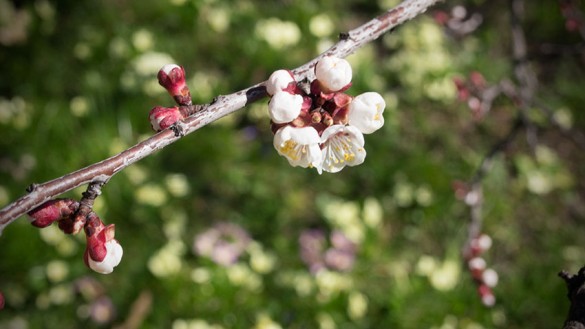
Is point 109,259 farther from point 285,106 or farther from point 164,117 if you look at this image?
point 285,106

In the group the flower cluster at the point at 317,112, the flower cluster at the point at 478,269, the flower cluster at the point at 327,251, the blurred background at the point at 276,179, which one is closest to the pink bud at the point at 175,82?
the flower cluster at the point at 317,112

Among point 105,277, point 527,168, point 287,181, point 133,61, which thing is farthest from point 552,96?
point 105,277

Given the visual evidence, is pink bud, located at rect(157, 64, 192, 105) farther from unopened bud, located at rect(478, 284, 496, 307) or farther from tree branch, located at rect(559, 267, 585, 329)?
unopened bud, located at rect(478, 284, 496, 307)

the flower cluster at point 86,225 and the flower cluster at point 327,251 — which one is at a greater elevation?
the flower cluster at point 327,251

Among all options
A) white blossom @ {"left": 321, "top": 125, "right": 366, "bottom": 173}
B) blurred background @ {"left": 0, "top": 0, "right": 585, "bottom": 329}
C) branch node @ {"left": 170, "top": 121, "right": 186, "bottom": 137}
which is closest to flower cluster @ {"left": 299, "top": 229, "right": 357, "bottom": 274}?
blurred background @ {"left": 0, "top": 0, "right": 585, "bottom": 329}

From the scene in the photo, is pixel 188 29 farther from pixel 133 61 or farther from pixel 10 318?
pixel 10 318

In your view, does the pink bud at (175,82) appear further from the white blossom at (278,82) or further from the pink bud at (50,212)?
the pink bud at (50,212)

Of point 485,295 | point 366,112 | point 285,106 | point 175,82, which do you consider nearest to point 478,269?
point 485,295
